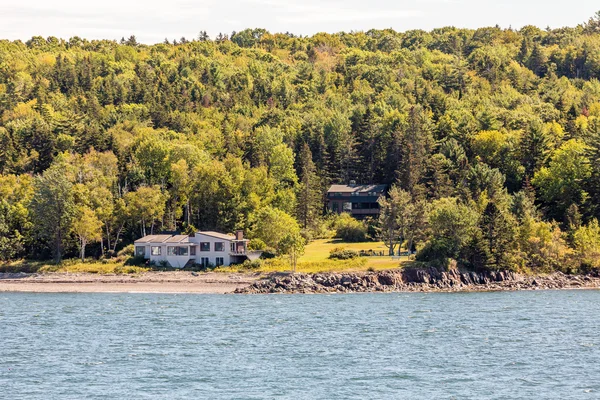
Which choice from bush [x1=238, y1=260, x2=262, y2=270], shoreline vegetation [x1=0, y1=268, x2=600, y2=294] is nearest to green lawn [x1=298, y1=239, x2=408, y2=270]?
shoreline vegetation [x1=0, y1=268, x2=600, y2=294]

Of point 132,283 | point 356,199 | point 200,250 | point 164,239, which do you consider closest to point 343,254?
point 200,250

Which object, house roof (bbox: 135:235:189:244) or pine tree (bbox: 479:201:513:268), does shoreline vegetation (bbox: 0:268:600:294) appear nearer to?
pine tree (bbox: 479:201:513:268)

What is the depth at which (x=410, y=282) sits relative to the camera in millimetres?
92688

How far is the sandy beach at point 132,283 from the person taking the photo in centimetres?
9362

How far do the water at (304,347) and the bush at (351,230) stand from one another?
91.8ft

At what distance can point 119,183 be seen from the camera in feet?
389

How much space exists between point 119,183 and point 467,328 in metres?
64.0

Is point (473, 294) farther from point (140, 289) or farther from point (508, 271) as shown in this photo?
point (140, 289)

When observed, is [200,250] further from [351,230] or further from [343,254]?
[351,230]

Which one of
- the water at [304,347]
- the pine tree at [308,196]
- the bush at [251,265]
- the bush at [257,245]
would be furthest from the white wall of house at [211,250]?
the pine tree at [308,196]

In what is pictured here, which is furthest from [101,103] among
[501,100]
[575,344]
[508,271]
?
[575,344]

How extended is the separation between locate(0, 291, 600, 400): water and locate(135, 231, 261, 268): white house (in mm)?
13845

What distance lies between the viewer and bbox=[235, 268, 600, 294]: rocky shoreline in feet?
300

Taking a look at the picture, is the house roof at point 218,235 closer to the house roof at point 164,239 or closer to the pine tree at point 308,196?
the house roof at point 164,239
